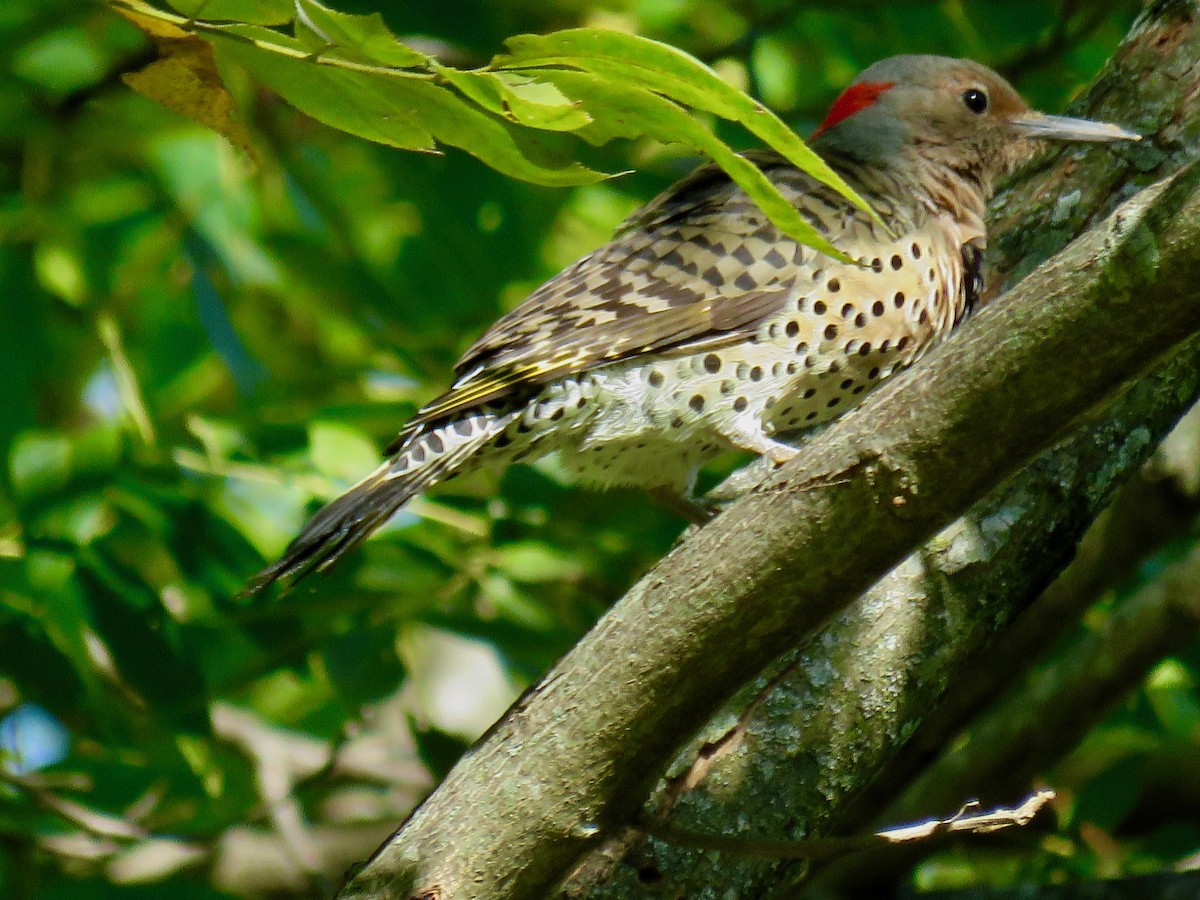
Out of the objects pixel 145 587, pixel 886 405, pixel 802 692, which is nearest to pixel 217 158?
pixel 145 587

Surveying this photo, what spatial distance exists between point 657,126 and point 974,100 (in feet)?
10.4

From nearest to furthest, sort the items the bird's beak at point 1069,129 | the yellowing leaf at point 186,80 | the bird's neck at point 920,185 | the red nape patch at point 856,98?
the yellowing leaf at point 186,80, the bird's beak at point 1069,129, the bird's neck at point 920,185, the red nape patch at point 856,98

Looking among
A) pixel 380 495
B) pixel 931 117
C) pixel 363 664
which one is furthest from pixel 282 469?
pixel 931 117

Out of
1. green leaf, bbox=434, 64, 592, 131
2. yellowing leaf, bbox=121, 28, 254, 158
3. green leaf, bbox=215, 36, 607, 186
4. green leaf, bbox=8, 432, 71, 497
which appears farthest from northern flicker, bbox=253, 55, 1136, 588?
green leaf, bbox=434, 64, 592, 131

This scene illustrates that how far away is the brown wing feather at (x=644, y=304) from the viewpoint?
13.3 ft

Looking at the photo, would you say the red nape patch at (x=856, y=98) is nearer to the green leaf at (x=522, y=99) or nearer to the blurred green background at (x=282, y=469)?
the blurred green background at (x=282, y=469)

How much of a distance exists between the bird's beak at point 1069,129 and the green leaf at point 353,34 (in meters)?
2.45

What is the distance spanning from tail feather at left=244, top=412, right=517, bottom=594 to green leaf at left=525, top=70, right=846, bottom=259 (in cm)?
165

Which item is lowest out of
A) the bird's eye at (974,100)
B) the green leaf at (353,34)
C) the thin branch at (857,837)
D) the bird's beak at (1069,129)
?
the thin branch at (857,837)

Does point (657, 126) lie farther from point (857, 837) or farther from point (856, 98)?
point (856, 98)

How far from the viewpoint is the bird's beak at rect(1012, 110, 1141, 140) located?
391cm

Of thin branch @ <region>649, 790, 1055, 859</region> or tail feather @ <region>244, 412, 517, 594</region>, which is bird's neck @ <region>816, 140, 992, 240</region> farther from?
thin branch @ <region>649, 790, 1055, 859</region>

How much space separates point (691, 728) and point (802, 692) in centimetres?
62

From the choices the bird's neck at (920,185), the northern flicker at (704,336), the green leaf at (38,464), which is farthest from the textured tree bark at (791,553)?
the bird's neck at (920,185)
